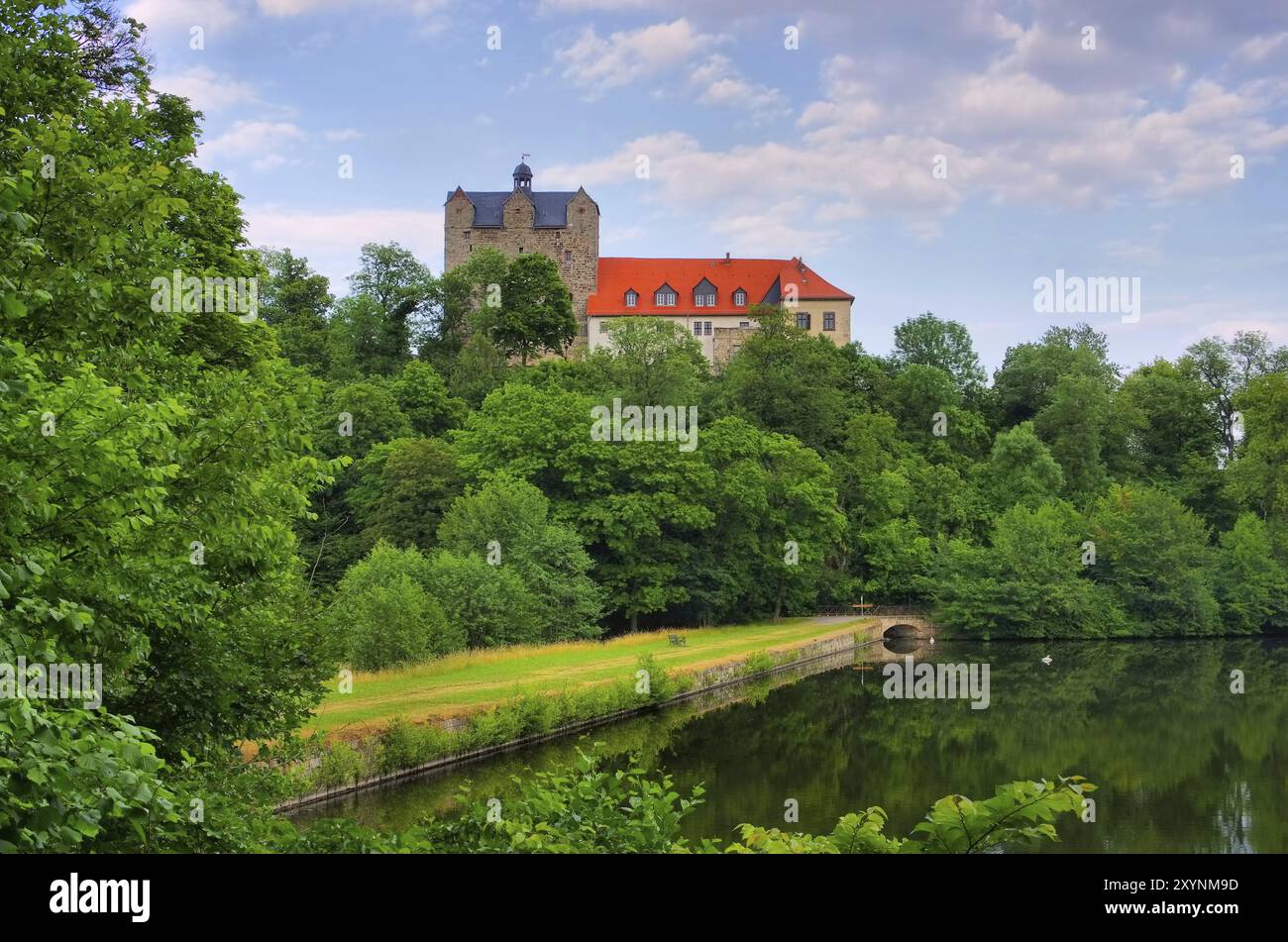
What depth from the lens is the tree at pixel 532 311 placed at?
67.3 meters

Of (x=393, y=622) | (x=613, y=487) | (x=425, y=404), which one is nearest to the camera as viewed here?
(x=393, y=622)

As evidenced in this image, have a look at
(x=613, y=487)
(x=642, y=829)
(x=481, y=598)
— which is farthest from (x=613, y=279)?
(x=642, y=829)

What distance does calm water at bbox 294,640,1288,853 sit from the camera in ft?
64.2

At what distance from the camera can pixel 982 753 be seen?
26.8m

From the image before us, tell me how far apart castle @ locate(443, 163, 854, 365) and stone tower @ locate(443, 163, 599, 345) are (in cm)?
7

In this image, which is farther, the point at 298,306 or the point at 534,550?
the point at 298,306

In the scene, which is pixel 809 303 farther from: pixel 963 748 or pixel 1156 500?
pixel 963 748

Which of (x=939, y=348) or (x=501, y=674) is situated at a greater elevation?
(x=939, y=348)

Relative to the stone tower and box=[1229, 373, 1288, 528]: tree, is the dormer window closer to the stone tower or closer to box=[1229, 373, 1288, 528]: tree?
the stone tower

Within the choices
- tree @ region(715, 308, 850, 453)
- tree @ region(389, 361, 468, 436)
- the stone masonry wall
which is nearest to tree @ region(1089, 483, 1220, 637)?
tree @ region(715, 308, 850, 453)

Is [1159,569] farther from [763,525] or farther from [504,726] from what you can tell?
[504,726]

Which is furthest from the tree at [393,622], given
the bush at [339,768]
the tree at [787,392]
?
the tree at [787,392]

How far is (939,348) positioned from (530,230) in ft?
97.3
